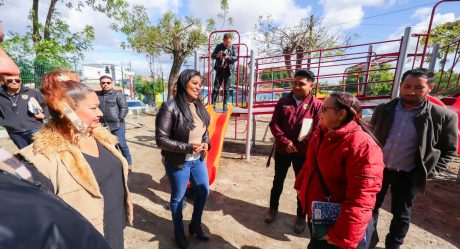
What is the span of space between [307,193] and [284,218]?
1.66m

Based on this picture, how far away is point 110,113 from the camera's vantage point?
Result: 4.07 metres

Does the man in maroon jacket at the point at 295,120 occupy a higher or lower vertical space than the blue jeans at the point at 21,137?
higher

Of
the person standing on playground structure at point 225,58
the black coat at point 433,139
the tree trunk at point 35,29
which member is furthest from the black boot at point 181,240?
the tree trunk at point 35,29

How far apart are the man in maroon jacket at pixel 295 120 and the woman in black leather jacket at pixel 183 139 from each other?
0.89 metres

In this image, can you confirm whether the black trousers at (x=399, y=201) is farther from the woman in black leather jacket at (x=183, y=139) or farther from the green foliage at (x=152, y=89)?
the green foliage at (x=152, y=89)

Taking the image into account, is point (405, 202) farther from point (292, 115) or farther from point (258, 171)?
point (258, 171)

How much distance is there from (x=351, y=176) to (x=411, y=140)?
120 cm

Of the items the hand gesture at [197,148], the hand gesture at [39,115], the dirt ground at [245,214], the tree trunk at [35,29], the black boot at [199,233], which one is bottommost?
the dirt ground at [245,214]

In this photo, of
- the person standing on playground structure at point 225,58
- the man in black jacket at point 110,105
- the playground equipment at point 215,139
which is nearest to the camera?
the playground equipment at point 215,139

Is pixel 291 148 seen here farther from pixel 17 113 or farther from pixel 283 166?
pixel 17 113

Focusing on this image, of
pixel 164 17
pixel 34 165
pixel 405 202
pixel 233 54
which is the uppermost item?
pixel 164 17

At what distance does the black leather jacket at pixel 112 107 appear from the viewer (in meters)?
4.04

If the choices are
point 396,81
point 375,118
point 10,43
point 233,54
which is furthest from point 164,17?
point 375,118

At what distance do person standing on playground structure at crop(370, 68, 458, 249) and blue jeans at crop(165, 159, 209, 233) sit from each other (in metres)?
1.65
